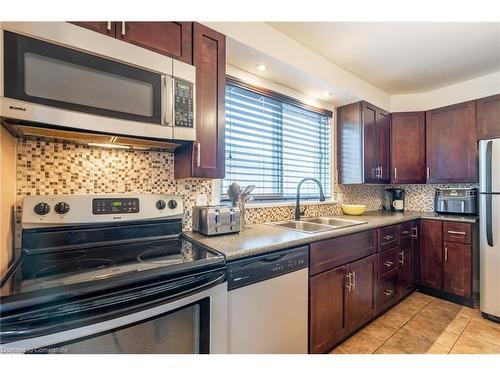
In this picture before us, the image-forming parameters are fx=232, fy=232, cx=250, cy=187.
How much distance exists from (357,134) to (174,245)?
232 cm

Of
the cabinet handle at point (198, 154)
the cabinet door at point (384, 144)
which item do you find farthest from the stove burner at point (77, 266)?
the cabinet door at point (384, 144)

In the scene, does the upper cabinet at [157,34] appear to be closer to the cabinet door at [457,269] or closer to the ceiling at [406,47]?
the ceiling at [406,47]

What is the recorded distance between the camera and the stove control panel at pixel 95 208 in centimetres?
109

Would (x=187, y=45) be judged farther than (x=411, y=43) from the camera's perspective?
No

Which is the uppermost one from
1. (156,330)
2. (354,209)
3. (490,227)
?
(354,209)

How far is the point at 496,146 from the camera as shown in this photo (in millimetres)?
2021

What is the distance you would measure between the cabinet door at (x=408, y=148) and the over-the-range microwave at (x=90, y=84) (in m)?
2.73

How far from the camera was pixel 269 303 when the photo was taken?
1.28m

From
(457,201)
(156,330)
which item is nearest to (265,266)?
(156,330)

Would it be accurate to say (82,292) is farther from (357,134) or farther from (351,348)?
(357,134)

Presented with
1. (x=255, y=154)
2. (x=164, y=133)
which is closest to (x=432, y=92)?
(x=255, y=154)

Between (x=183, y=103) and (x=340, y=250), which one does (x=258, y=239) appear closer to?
(x=340, y=250)

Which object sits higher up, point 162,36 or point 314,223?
point 162,36

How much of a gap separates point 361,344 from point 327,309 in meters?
0.50
